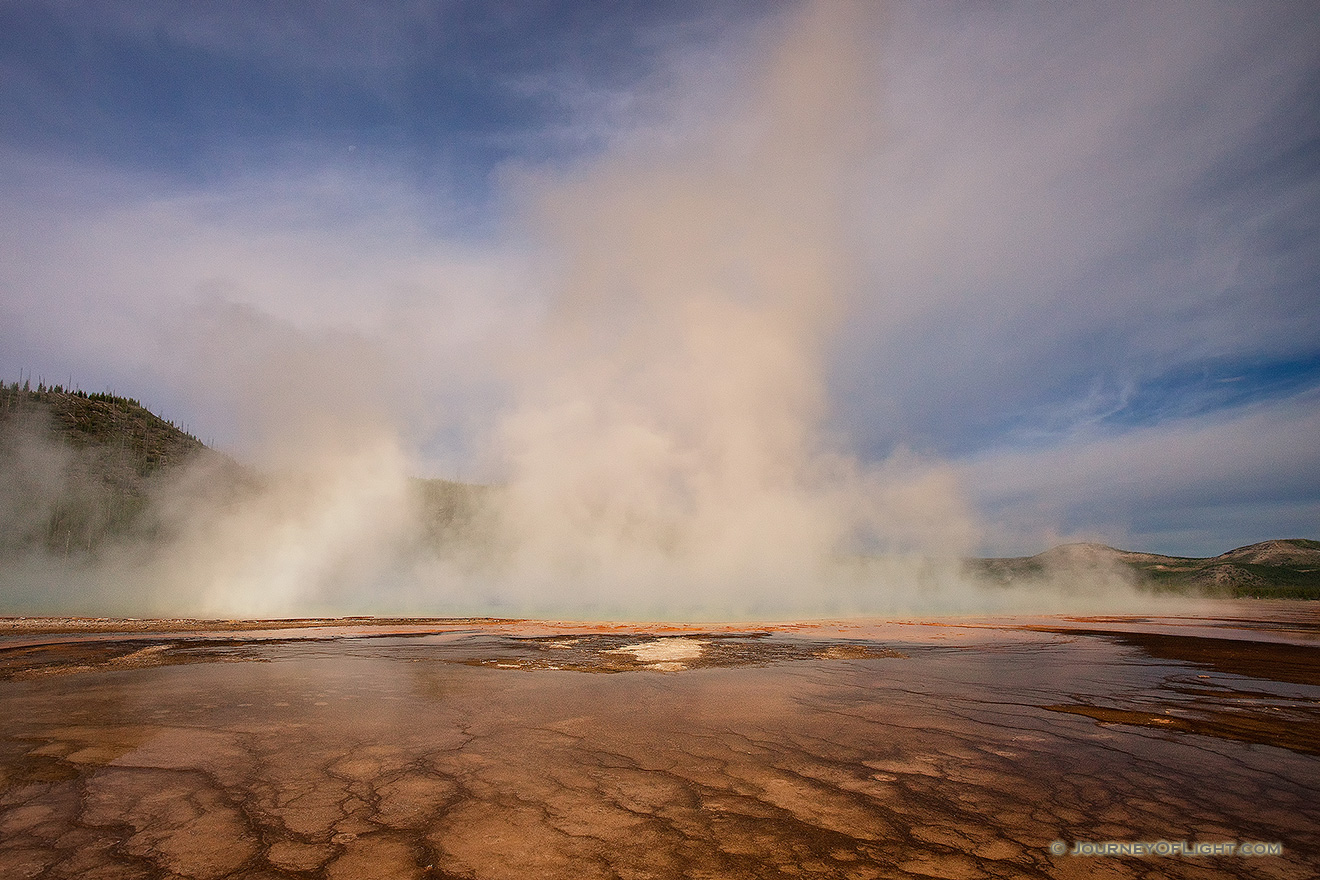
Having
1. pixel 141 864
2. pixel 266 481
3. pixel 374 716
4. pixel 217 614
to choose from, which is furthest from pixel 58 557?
pixel 141 864

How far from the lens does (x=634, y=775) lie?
17.4 feet

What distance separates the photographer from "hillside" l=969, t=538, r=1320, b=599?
252ft

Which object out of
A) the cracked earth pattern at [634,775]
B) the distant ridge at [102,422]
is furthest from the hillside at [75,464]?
the cracked earth pattern at [634,775]

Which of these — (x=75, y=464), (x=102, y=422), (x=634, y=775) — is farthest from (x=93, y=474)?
(x=634, y=775)

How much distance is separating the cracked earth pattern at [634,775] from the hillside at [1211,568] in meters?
87.7

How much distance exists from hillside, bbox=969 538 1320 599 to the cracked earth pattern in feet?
288

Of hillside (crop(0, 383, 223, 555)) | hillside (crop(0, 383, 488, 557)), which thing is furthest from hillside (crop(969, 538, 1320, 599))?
hillside (crop(0, 383, 223, 555))

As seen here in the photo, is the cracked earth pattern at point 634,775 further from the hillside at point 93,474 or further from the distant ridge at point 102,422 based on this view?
the distant ridge at point 102,422

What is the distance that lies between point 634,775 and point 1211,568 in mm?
156039

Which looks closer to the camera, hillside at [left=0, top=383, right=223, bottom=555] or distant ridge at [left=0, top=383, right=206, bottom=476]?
hillside at [left=0, top=383, right=223, bottom=555]

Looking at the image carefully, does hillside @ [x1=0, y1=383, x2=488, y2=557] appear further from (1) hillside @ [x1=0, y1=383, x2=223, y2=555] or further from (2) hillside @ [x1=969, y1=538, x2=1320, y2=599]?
(2) hillside @ [x1=969, y1=538, x2=1320, y2=599]

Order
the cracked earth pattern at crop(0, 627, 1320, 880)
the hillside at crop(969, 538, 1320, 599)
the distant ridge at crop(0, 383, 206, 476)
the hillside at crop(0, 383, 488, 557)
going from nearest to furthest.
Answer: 1. the cracked earth pattern at crop(0, 627, 1320, 880)
2. the hillside at crop(0, 383, 488, 557)
3. the distant ridge at crop(0, 383, 206, 476)
4. the hillside at crop(969, 538, 1320, 599)

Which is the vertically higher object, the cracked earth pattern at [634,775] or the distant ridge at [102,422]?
the distant ridge at [102,422]

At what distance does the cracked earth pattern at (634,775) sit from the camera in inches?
145
